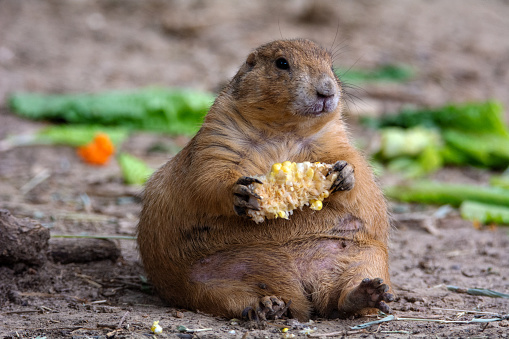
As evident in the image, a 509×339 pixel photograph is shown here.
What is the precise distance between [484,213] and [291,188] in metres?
4.15

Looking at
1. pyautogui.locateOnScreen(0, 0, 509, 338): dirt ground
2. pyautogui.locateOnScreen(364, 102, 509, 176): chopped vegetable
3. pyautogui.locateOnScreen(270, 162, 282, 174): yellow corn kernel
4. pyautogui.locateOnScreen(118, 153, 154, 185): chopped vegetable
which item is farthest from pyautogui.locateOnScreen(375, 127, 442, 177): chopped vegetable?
pyautogui.locateOnScreen(270, 162, 282, 174): yellow corn kernel

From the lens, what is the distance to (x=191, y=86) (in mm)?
12297

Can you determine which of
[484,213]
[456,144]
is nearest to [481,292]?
[484,213]

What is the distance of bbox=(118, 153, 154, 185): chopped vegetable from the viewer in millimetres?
8055

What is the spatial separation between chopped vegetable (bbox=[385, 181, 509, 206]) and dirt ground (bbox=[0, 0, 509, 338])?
0.59 ft

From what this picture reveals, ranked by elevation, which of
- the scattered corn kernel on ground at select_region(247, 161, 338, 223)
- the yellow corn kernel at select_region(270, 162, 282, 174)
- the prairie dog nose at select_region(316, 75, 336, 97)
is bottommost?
the scattered corn kernel on ground at select_region(247, 161, 338, 223)

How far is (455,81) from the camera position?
13227 millimetres

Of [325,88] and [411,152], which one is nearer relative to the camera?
[325,88]

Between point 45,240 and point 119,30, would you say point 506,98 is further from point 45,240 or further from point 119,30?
point 45,240

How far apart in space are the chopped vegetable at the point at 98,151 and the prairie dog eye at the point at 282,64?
16.2 ft

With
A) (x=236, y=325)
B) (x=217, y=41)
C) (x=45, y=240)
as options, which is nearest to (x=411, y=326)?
(x=236, y=325)

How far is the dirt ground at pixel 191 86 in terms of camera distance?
4.24 m

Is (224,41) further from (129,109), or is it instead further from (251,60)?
(251,60)

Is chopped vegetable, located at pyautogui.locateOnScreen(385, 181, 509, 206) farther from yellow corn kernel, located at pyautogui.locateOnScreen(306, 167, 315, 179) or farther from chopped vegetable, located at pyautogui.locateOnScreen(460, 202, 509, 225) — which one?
yellow corn kernel, located at pyautogui.locateOnScreen(306, 167, 315, 179)
